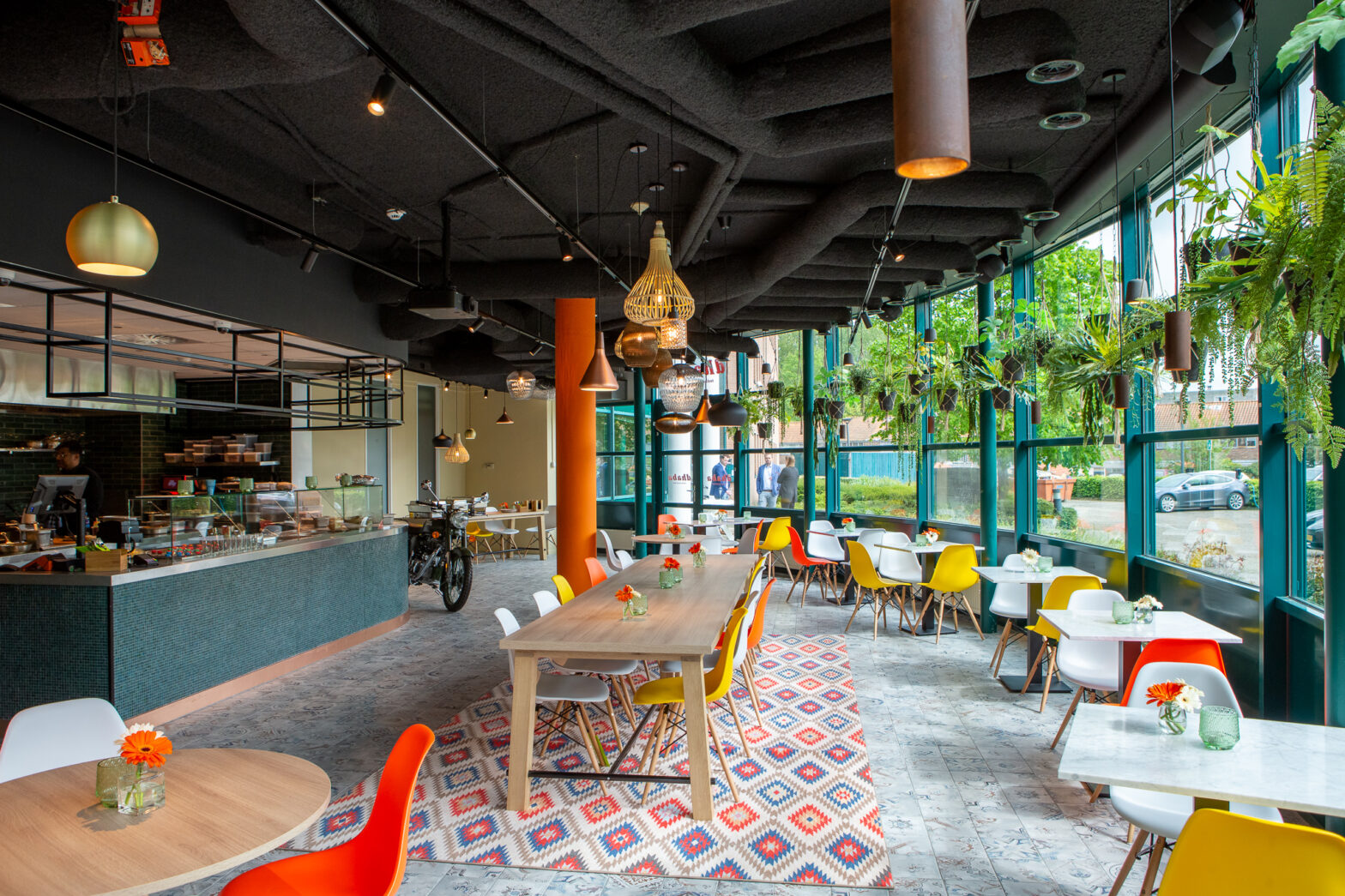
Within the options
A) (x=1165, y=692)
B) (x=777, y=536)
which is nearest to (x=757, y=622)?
(x=1165, y=692)

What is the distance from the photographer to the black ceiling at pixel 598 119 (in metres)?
3.22

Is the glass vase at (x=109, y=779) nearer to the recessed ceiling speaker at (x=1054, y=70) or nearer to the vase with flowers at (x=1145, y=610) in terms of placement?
the recessed ceiling speaker at (x=1054, y=70)

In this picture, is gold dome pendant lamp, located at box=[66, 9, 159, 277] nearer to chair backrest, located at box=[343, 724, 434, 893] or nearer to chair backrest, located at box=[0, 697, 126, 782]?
chair backrest, located at box=[0, 697, 126, 782]

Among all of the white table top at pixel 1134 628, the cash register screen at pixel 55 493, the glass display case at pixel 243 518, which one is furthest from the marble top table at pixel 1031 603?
the cash register screen at pixel 55 493

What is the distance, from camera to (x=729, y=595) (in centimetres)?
501

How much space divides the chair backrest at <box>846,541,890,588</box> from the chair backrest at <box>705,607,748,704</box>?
134 inches

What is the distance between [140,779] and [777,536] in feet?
26.6

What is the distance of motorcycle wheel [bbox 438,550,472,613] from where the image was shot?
8.77m

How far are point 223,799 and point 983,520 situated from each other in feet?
22.9

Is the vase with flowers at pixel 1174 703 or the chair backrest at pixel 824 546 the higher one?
the vase with flowers at pixel 1174 703

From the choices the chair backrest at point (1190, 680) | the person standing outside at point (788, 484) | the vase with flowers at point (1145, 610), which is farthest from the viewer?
the person standing outside at point (788, 484)

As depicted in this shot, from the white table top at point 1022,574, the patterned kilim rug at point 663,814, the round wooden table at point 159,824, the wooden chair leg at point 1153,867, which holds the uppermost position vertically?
the white table top at point 1022,574

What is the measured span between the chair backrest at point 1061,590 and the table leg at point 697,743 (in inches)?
110

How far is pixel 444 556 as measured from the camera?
29.2 feet
